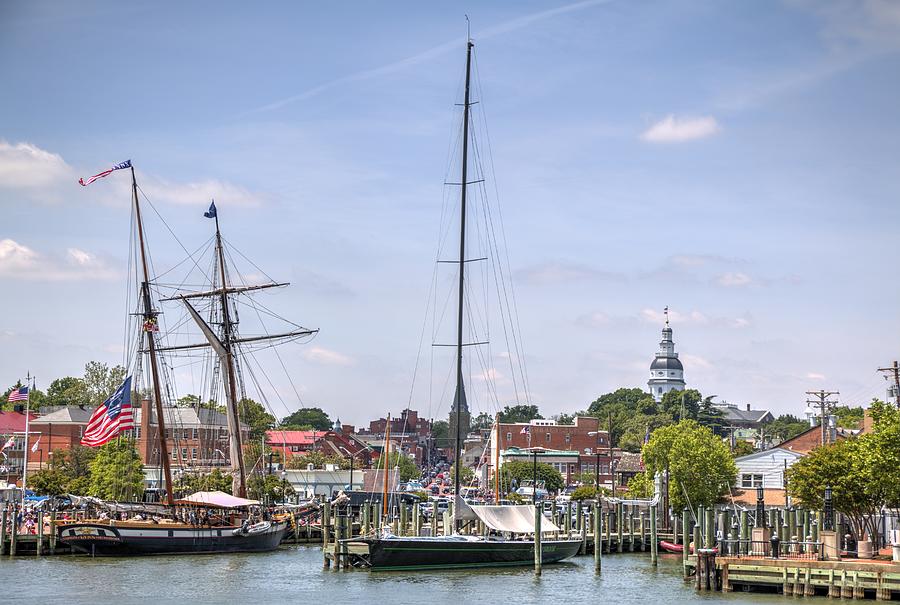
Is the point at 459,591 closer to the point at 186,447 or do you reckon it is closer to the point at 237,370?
the point at 237,370

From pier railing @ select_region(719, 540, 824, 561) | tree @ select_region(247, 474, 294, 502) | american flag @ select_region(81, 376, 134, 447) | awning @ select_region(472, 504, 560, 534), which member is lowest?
pier railing @ select_region(719, 540, 824, 561)

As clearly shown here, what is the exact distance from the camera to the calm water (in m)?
54.2

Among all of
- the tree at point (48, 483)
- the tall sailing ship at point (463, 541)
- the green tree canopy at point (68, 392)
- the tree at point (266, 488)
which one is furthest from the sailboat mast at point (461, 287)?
the green tree canopy at point (68, 392)

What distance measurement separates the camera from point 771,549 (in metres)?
58.0

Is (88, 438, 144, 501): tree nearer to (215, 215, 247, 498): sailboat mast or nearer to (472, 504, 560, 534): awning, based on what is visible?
(215, 215, 247, 498): sailboat mast

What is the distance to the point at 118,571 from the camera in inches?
2549

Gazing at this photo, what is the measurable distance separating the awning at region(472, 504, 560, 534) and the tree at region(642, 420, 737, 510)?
27.4 m

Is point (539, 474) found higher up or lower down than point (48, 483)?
higher up

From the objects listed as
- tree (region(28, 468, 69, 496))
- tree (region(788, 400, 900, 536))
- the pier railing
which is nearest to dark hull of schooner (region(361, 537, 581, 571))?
the pier railing

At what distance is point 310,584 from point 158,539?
58.7ft

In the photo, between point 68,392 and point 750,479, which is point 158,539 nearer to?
point 750,479

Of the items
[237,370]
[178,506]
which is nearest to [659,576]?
[178,506]

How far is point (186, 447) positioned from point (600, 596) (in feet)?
328

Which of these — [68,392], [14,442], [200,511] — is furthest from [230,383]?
[68,392]
